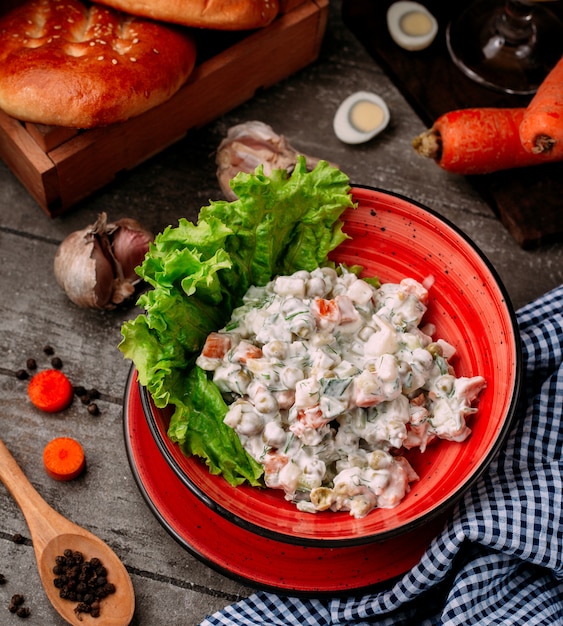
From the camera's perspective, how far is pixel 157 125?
2.98 metres

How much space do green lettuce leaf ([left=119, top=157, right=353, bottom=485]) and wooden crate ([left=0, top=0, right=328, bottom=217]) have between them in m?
0.58

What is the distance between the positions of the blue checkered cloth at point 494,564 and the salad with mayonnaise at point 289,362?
23 cm

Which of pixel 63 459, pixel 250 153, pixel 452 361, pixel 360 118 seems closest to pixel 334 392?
pixel 452 361

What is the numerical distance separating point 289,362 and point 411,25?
1577mm

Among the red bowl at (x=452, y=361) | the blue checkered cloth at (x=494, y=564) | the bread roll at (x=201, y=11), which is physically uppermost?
the bread roll at (x=201, y=11)

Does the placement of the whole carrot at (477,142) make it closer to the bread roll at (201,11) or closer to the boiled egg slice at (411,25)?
the boiled egg slice at (411,25)

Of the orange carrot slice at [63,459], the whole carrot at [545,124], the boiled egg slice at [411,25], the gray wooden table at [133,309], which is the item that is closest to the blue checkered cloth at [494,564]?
the gray wooden table at [133,309]

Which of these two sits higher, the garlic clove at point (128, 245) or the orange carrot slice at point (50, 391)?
the garlic clove at point (128, 245)

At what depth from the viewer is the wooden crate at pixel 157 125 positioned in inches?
110

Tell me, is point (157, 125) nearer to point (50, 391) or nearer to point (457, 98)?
point (50, 391)

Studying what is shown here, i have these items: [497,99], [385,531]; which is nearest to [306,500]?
[385,531]

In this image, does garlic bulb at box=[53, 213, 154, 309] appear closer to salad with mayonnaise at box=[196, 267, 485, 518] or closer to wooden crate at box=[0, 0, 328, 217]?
wooden crate at box=[0, 0, 328, 217]

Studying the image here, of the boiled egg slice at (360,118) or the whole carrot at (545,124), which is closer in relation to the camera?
the whole carrot at (545,124)

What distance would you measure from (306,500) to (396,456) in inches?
10.4
